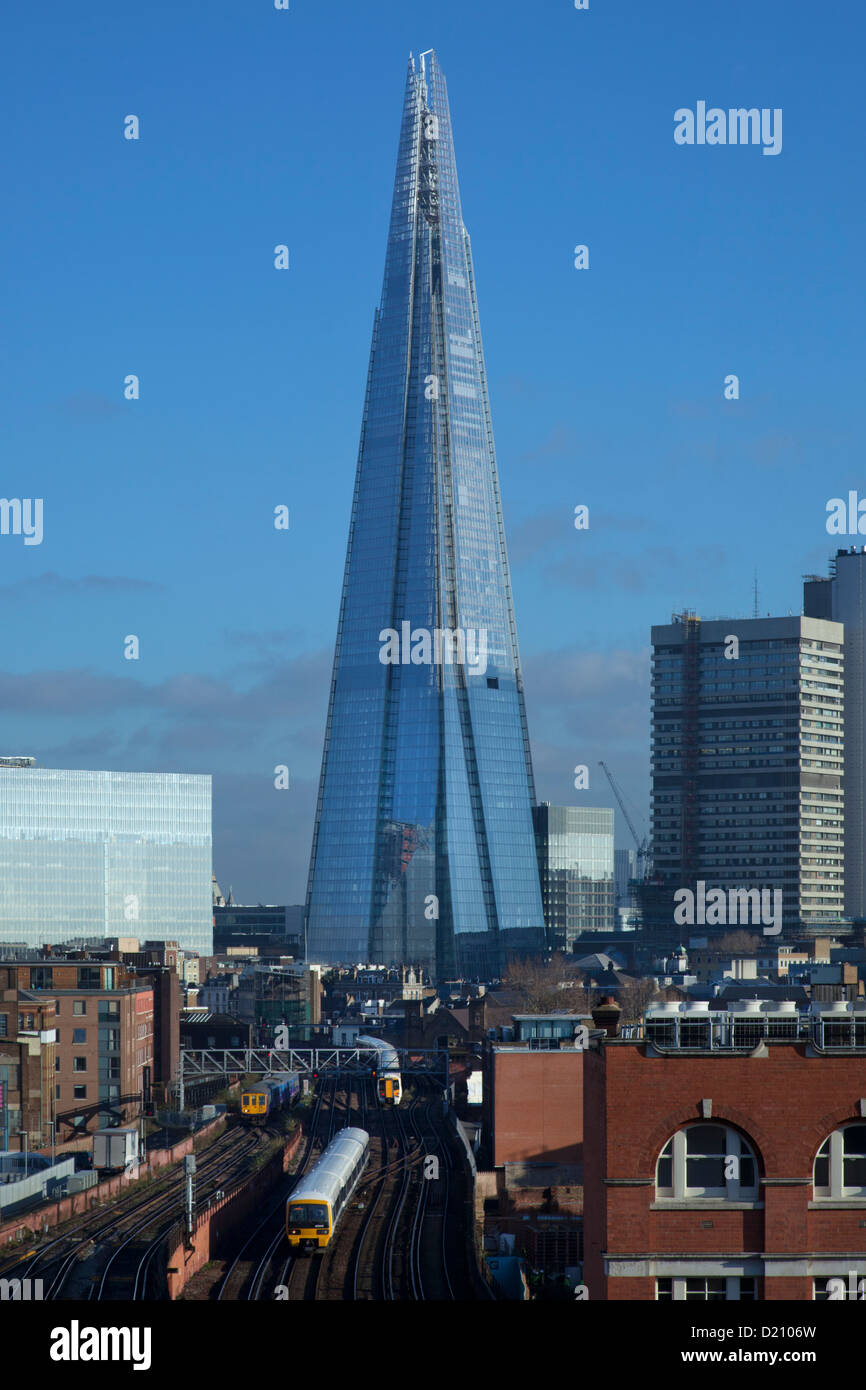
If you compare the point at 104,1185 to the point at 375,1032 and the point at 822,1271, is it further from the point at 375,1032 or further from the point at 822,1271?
the point at 375,1032

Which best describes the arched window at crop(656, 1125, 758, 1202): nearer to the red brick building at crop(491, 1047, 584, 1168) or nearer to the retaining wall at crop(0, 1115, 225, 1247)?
the red brick building at crop(491, 1047, 584, 1168)

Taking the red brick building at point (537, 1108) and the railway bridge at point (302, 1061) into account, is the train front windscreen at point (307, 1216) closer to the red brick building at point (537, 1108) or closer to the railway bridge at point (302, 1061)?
the red brick building at point (537, 1108)

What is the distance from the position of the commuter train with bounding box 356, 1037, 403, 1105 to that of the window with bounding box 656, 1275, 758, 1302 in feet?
268

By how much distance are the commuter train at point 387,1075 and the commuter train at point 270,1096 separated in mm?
5489

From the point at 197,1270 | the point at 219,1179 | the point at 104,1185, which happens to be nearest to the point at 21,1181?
the point at 104,1185

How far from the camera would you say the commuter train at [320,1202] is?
57.3 m

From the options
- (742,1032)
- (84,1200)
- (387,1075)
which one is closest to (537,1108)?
(84,1200)

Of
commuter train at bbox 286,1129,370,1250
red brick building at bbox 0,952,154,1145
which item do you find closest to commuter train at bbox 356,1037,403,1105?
red brick building at bbox 0,952,154,1145

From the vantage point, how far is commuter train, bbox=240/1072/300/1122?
101688 mm

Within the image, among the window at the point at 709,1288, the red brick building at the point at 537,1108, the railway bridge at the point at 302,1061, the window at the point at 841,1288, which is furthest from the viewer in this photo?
the railway bridge at the point at 302,1061

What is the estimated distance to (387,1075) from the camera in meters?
110

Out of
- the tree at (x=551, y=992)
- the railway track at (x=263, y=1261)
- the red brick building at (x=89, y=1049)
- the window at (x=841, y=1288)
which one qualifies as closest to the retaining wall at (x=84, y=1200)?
the red brick building at (x=89, y=1049)
